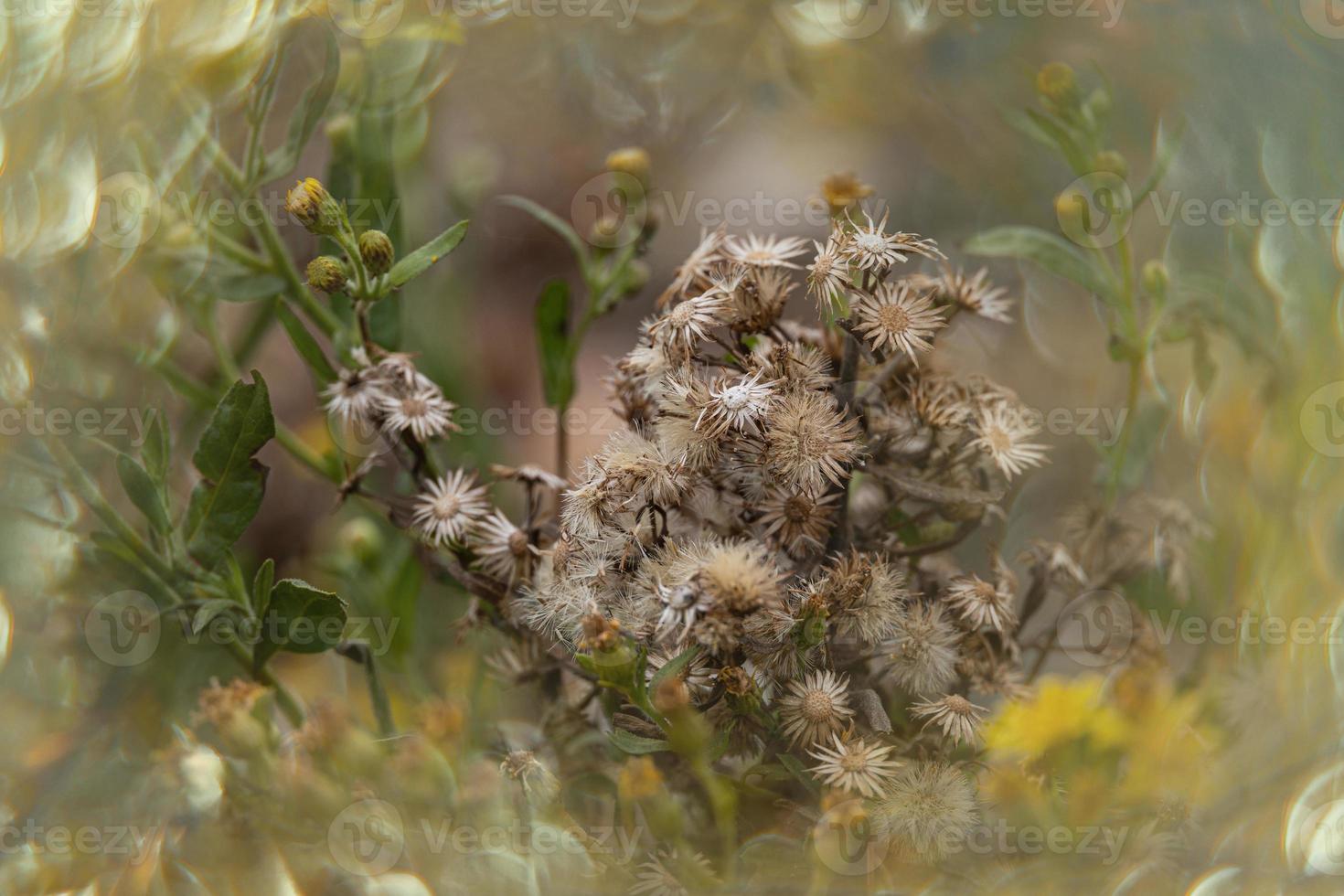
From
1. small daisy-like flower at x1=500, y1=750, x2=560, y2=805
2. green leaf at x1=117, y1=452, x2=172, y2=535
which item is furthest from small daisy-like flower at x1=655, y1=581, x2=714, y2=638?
green leaf at x1=117, y1=452, x2=172, y2=535

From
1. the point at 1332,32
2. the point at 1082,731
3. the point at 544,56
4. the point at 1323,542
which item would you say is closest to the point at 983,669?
the point at 1082,731

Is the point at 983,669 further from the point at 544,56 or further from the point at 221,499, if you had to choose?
the point at 544,56

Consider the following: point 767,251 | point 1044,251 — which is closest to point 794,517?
point 767,251

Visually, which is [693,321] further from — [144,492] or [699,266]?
[144,492]

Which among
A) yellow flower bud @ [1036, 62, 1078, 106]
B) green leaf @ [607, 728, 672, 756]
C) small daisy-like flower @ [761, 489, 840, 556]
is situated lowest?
green leaf @ [607, 728, 672, 756]

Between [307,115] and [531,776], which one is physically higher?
[307,115]

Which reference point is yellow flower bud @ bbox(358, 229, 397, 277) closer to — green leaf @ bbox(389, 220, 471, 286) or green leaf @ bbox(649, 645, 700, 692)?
green leaf @ bbox(389, 220, 471, 286)
